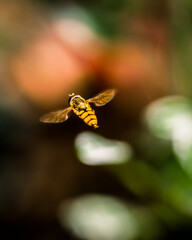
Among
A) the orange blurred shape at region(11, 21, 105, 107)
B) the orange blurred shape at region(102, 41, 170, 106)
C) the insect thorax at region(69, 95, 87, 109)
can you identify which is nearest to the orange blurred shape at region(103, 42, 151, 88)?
the orange blurred shape at region(102, 41, 170, 106)

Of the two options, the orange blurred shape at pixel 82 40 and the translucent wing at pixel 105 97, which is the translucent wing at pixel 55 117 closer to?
the translucent wing at pixel 105 97

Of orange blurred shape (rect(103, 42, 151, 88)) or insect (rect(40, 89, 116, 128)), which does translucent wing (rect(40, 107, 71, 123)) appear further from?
orange blurred shape (rect(103, 42, 151, 88))

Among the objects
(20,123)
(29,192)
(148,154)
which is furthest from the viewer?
(20,123)

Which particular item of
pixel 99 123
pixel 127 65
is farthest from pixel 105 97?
pixel 127 65

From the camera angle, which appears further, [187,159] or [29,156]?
[29,156]

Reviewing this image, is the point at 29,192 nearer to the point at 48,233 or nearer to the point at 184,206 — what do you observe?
the point at 48,233

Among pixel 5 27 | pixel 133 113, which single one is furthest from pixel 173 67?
pixel 5 27

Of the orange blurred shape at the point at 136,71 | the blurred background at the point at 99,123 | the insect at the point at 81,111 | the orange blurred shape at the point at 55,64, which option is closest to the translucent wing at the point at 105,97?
the insect at the point at 81,111
